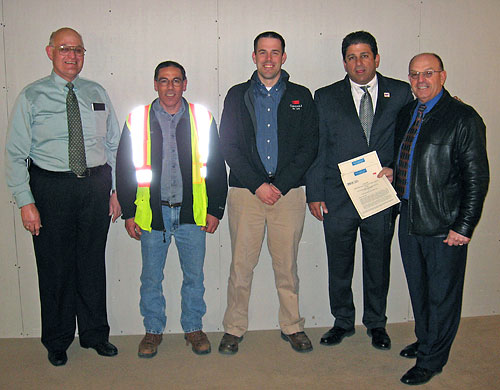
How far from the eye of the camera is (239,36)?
3.18m

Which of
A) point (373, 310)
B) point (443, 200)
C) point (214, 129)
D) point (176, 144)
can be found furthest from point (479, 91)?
point (176, 144)

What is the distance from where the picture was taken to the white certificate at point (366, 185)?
280 cm

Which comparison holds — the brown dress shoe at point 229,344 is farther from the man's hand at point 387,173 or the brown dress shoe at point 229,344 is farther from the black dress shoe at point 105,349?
the man's hand at point 387,173

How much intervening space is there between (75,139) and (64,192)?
0.32 meters

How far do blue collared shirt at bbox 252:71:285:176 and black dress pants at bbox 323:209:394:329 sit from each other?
53cm

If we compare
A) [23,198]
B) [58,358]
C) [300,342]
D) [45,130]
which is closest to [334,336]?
[300,342]

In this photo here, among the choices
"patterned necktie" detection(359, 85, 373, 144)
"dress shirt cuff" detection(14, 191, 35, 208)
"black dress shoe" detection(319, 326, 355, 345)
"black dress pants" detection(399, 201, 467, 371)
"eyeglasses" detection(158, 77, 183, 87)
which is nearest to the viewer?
"black dress pants" detection(399, 201, 467, 371)

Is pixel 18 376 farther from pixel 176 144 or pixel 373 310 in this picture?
pixel 373 310

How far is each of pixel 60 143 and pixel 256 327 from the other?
1.80 m

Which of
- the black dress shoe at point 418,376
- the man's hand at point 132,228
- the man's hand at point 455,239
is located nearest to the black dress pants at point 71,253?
the man's hand at point 132,228

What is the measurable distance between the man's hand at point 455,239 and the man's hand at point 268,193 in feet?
3.14

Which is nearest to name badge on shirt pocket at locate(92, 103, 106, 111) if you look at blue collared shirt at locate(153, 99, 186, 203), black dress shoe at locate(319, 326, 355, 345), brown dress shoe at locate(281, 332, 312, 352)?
blue collared shirt at locate(153, 99, 186, 203)

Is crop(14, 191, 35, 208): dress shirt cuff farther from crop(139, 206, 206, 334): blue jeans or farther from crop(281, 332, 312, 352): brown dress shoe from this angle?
crop(281, 332, 312, 352): brown dress shoe

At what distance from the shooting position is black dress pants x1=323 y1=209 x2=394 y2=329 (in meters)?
2.95
